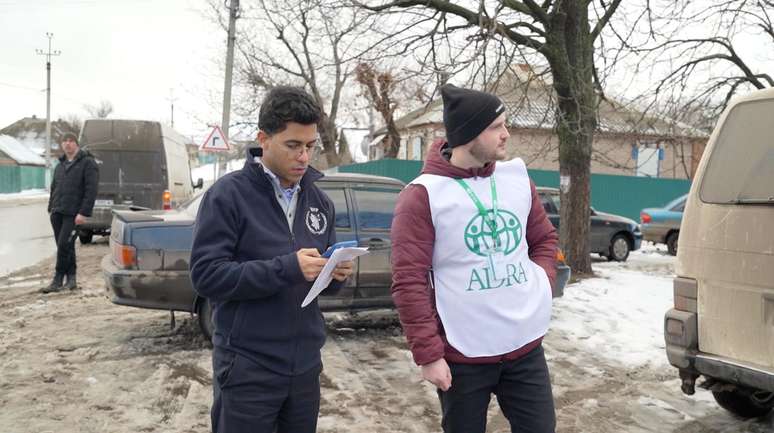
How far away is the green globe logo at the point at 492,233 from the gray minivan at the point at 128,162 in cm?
1185

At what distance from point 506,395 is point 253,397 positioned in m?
0.94

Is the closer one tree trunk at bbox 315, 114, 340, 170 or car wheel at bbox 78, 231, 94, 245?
car wheel at bbox 78, 231, 94, 245

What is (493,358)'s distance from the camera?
7.45ft

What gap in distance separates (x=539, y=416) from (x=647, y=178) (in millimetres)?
23608

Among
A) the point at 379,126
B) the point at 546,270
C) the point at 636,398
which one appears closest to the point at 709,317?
the point at 636,398

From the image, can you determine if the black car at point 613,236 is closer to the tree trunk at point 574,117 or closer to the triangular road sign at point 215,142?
the tree trunk at point 574,117

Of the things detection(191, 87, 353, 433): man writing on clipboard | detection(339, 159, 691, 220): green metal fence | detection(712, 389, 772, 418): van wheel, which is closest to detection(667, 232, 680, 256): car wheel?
detection(339, 159, 691, 220): green metal fence

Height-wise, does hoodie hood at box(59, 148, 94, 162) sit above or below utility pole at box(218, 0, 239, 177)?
below

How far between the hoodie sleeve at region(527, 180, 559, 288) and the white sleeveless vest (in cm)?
16

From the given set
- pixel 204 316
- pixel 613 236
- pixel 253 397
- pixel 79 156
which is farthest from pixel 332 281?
pixel 613 236

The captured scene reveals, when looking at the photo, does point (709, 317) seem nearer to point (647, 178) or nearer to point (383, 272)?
point (383, 272)

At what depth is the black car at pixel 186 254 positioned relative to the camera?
212 inches

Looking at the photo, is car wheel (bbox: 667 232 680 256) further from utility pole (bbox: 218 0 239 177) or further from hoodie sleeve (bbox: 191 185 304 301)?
hoodie sleeve (bbox: 191 185 304 301)

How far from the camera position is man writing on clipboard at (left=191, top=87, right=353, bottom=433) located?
1.99m
